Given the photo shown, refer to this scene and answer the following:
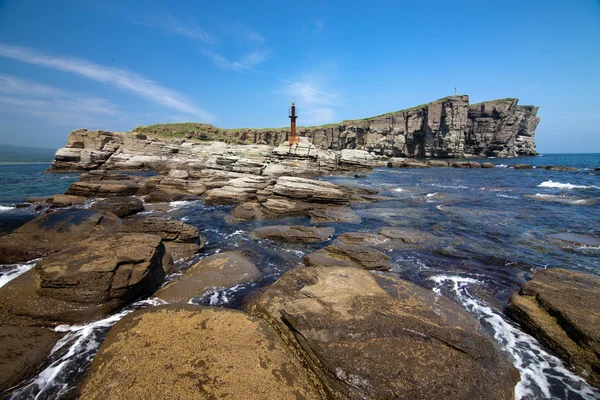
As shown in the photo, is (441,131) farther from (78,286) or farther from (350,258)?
(78,286)

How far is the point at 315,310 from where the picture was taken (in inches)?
199

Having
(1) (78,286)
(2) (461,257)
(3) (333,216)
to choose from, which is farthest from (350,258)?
(1) (78,286)

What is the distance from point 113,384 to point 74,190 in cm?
2353

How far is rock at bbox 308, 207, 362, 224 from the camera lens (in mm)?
15248

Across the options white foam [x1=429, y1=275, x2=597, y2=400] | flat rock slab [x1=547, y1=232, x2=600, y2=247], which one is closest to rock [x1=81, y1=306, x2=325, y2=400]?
white foam [x1=429, y1=275, x2=597, y2=400]

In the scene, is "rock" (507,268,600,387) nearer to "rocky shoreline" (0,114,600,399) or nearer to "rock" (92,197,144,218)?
"rocky shoreline" (0,114,600,399)

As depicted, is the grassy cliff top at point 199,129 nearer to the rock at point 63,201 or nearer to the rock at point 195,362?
the rock at point 63,201

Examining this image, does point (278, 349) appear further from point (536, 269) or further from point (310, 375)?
point (536, 269)

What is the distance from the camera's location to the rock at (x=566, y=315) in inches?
188

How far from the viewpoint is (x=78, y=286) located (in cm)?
618

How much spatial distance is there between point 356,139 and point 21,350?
102 metres

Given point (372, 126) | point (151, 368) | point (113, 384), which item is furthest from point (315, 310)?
point (372, 126)

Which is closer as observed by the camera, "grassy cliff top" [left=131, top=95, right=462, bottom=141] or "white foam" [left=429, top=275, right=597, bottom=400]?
"white foam" [left=429, top=275, right=597, bottom=400]

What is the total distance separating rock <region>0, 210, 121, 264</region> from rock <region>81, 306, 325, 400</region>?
7.12 m
